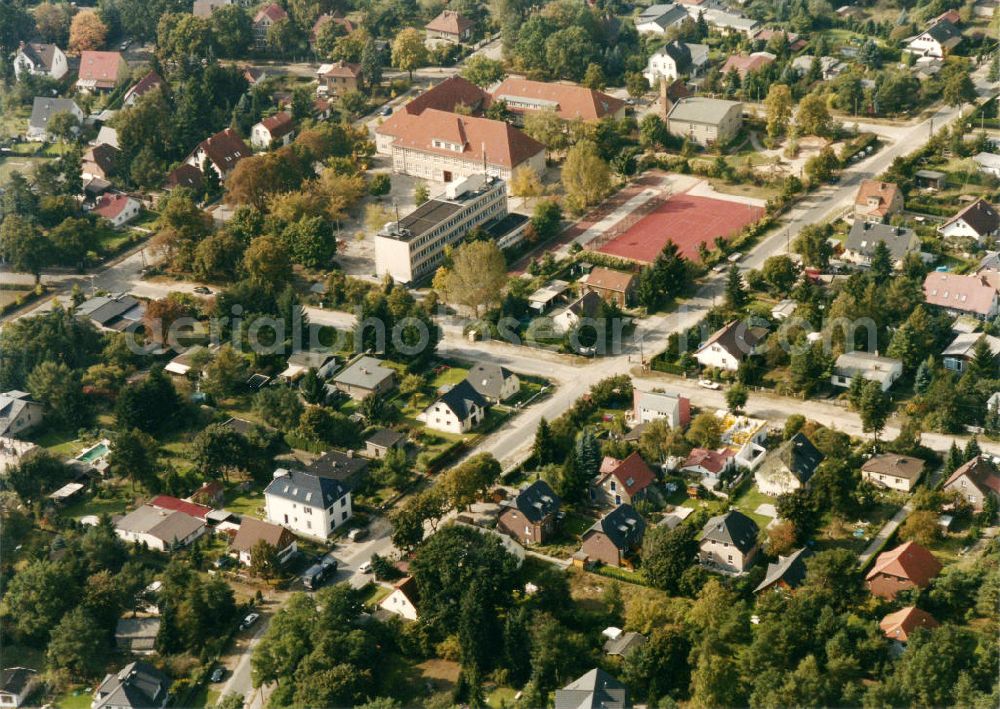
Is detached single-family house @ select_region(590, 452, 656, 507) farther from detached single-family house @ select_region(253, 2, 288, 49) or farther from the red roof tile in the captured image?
detached single-family house @ select_region(253, 2, 288, 49)

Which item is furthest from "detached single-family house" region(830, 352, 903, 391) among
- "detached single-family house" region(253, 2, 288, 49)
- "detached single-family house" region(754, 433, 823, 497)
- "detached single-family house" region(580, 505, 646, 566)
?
"detached single-family house" region(253, 2, 288, 49)

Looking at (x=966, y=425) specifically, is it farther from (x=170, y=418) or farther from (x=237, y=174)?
(x=237, y=174)

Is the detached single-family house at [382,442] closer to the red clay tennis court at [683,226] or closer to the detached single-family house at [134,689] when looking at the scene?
the detached single-family house at [134,689]

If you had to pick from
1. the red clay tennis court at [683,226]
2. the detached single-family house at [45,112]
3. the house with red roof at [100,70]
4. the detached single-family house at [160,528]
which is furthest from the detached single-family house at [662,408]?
the house with red roof at [100,70]

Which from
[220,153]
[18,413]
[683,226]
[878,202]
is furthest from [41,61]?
[878,202]

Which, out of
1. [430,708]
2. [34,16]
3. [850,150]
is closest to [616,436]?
[430,708]

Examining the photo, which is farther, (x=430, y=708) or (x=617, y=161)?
(x=617, y=161)

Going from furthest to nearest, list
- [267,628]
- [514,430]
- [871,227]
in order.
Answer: [871,227] < [514,430] < [267,628]

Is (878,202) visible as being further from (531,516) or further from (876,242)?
(531,516)
